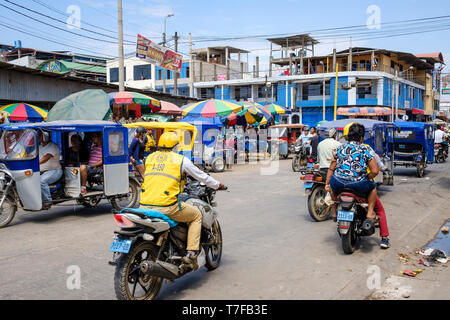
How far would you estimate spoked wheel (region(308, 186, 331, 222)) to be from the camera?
805 centimetres

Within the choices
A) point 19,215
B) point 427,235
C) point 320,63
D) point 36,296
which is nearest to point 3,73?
point 19,215

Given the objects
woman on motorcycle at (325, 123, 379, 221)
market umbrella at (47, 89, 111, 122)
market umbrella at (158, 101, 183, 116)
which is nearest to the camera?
woman on motorcycle at (325, 123, 379, 221)

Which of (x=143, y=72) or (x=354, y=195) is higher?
(x=143, y=72)

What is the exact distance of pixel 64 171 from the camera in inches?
337

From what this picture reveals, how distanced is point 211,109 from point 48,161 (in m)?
10.8

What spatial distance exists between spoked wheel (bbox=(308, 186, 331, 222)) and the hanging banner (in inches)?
619

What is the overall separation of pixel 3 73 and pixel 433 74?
63680 millimetres

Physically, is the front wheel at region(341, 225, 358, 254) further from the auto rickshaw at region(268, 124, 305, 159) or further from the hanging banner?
the auto rickshaw at region(268, 124, 305, 159)

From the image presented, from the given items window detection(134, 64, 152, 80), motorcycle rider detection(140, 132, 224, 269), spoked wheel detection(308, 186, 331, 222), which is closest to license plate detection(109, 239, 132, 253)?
motorcycle rider detection(140, 132, 224, 269)

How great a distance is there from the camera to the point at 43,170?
823 centimetres

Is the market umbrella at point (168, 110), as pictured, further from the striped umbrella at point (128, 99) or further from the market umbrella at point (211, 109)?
the striped umbrella at point (128, 99)

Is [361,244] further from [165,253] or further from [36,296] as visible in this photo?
[36,296]

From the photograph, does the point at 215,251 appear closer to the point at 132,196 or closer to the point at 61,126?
the point at 61,126

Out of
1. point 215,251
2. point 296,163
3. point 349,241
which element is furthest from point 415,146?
point 215,251
